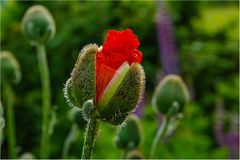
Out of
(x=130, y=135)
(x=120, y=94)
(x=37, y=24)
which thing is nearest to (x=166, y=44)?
(x=37, y=24)

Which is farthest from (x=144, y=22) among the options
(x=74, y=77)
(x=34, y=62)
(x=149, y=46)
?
(x=74, y=77)

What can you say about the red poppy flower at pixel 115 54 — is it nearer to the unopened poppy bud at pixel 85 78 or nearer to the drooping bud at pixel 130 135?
the unopened poppy bud at pixel 85 78

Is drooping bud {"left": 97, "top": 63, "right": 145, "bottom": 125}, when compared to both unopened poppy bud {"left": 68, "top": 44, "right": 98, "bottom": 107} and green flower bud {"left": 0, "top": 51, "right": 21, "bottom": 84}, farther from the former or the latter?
green flower bud {"left": 0, "top": 51, "right": 21, "bottom": 84}

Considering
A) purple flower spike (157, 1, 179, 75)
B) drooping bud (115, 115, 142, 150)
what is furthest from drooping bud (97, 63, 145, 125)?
purple flower spike (157, 1, 179, 75)

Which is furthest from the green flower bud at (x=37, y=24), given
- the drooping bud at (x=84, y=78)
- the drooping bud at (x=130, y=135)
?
the drooping bud at (x=84, y=78)

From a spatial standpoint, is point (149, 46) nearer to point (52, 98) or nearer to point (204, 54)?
point (204, 54)

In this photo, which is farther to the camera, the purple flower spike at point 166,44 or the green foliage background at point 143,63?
the green foliage background at point 143,63

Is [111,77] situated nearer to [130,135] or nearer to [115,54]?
[115,54]
